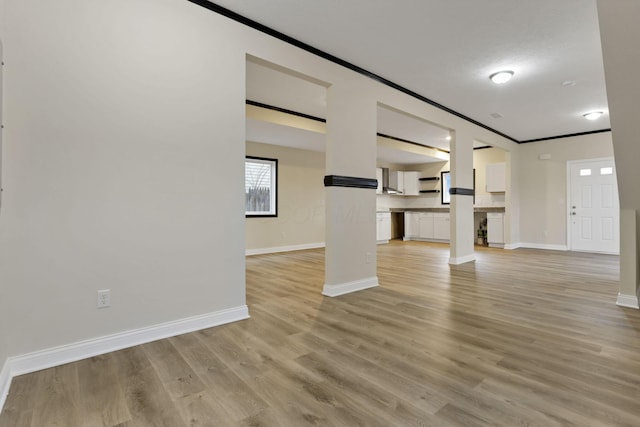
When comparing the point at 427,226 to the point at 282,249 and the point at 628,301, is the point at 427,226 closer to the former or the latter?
the point at 282,249

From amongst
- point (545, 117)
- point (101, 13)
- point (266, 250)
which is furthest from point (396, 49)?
point (266, 250)

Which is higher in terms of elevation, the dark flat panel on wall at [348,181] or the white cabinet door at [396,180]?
the white cabinet door at [396,180]

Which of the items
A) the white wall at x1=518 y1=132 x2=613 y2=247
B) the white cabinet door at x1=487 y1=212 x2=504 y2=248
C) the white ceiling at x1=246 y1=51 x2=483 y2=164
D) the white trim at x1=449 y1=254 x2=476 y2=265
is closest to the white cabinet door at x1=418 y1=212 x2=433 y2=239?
the white cabinet door at x1=487 y1=212 x2=504 y2=248

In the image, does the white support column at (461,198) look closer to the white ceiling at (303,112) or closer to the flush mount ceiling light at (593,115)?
the white ceiling at (303,112)

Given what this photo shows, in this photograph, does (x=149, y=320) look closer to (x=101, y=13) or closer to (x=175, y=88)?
(x=175, y=88)

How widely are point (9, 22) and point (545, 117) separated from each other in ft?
23.4

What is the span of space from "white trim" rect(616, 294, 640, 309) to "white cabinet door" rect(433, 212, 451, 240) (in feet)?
19.0

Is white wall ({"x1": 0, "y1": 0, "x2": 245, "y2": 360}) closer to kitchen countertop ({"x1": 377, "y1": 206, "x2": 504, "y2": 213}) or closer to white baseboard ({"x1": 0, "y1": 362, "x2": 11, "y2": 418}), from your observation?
white baseboard ({"x1": 0, "y1": 362, "x2": 11, "y2": 418})

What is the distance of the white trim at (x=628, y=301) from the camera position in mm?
3082

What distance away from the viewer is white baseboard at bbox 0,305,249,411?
1811 mm

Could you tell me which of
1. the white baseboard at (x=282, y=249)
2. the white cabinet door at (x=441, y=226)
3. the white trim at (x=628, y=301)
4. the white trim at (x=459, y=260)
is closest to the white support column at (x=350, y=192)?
the white trim at (x=459, y=260)

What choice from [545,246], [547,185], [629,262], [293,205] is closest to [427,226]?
[545,246]

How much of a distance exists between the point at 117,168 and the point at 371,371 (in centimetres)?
206

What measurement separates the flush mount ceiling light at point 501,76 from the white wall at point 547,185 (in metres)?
4.58
